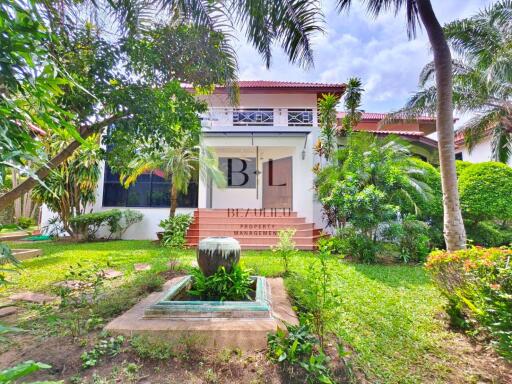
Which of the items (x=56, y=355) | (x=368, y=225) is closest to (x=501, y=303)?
(x=56, y=355)

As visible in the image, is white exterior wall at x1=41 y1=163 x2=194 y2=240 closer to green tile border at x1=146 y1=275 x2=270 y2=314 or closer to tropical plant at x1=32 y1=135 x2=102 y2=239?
tropical plant at x1=32 y1=135 x2=102 y2=239

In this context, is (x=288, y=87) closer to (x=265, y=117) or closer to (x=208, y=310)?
(x=265, y=117)

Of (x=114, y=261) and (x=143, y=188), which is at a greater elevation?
(x=143, y=188)

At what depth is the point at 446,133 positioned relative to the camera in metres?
4.90

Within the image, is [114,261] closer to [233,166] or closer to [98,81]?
[98,81]

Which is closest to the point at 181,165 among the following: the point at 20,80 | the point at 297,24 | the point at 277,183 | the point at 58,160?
the point at 277,183

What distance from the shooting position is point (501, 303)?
9.06 feet

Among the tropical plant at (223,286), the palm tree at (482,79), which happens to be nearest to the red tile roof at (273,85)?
the palm tree at (482,79)

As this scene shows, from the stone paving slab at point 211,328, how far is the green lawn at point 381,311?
91cm

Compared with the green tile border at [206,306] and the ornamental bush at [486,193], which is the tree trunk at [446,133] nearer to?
the green tile border at [206,306]

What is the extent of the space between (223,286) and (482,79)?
39.8 ft

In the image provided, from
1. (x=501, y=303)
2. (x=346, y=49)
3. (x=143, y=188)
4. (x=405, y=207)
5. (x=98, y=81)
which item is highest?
(x=346, y=49)

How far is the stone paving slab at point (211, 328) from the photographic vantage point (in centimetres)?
311

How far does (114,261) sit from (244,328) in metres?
5.84
